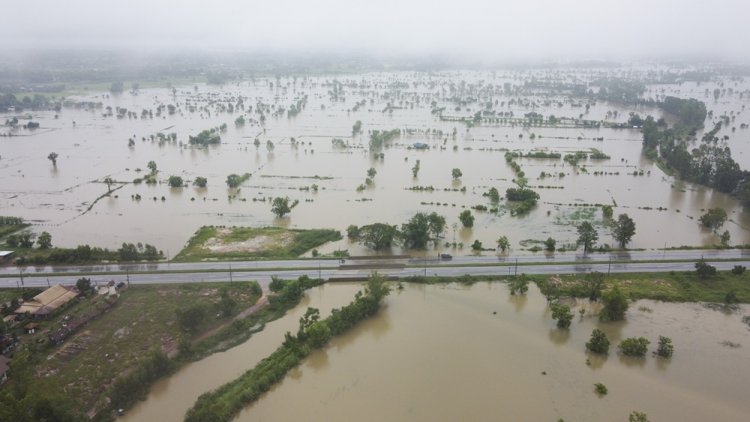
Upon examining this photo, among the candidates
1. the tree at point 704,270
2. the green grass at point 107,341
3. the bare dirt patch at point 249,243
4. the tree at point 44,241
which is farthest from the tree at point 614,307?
the tree at point 44,241

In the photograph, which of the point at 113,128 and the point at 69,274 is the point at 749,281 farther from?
the point at 113,128

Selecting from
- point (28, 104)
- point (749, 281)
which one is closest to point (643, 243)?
point (749, 281)

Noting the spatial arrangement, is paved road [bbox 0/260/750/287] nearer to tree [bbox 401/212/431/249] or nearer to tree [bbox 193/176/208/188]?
tree [bbox 401/212/431/249]

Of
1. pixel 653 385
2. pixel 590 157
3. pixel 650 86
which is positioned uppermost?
pixel 650 86

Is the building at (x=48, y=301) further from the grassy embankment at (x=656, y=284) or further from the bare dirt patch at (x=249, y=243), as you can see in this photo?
the grassy embankment at (x=656, y=284)

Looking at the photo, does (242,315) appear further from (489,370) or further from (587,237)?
(587,237)

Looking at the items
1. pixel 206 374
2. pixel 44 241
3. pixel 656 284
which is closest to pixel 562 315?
pixel 656 284

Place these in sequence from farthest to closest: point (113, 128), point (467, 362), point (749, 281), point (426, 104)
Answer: point (426, 104) < point (113, 128) < point (749, 281) < point (467, 362)

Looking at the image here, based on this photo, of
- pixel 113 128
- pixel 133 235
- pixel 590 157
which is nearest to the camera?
pixel 133 235
